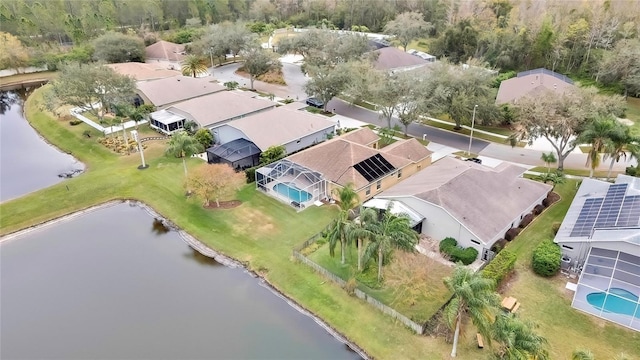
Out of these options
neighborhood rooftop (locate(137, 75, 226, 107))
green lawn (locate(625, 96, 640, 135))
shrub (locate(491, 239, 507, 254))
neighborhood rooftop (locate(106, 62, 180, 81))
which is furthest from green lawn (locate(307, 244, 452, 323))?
neighborhood rooftop (locate(106, 62, 180, 81))

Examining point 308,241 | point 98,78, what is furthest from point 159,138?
point 308,241

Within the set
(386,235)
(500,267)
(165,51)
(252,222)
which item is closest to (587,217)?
(500,267)

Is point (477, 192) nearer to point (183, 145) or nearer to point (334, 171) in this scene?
point (334, 171)

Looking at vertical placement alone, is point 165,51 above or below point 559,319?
above

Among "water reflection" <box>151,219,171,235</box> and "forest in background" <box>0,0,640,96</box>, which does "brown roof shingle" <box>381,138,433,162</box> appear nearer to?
"water reflection" <box>151,219,171,235</box>

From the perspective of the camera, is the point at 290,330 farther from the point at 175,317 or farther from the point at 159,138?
the point at 159,138

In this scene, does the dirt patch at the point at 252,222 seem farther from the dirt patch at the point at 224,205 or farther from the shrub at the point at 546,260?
the shrub at the point at 546,260
